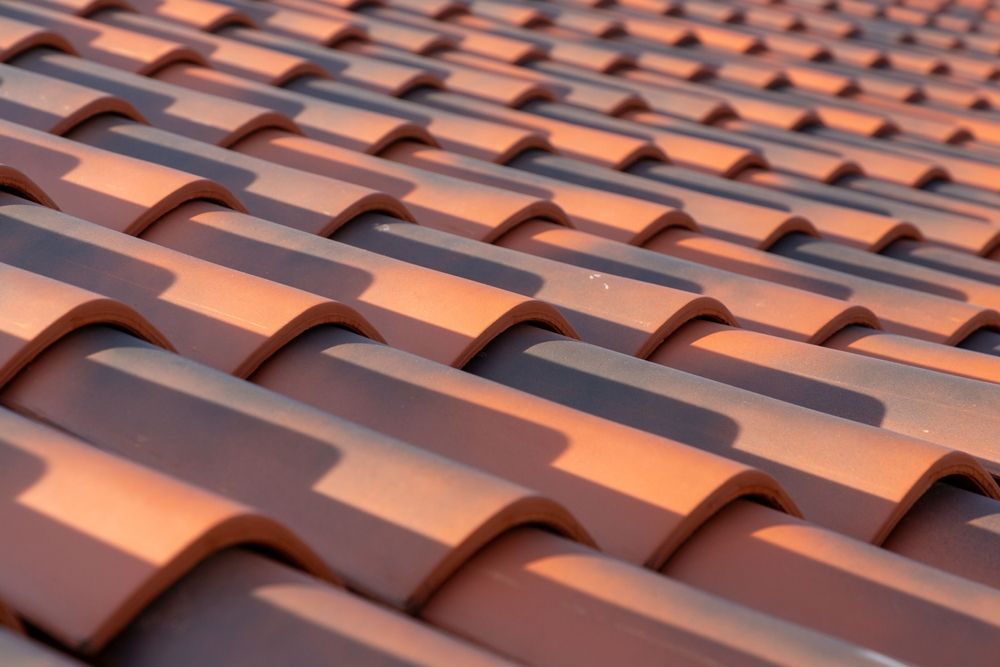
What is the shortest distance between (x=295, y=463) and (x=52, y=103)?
143 centimetres

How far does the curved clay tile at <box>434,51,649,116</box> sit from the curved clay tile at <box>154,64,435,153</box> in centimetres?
73

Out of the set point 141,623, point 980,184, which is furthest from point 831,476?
point 980,184

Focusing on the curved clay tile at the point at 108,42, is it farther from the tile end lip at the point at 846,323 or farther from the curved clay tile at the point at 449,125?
the tile end lip at the point at 846,323

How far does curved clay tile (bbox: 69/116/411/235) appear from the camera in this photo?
2.42 m

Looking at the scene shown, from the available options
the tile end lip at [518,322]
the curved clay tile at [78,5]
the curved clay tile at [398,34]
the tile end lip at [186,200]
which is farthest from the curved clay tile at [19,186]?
the curved clay tile at [398,34]

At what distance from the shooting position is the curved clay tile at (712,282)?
7.83 ft

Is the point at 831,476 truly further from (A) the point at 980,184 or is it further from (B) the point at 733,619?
(A) the point at 980,184

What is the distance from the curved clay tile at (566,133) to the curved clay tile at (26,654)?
7.30 feet

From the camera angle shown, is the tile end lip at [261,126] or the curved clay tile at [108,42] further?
the curved clay tile at [108,42]

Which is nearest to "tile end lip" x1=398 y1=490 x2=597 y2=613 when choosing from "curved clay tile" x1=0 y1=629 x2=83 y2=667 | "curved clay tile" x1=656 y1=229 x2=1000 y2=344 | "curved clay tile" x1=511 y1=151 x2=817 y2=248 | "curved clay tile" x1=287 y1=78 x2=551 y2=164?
"curved clay tile" x1=0 y1=629 x2=83 y2=667

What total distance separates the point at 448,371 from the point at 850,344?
843mm

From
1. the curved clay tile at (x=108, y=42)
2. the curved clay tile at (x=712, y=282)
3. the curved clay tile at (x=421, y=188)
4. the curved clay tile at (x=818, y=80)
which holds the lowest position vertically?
the curved clay tile at (x=818, y=80)

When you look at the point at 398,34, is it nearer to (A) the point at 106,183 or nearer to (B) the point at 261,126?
(B) the point at 261,126

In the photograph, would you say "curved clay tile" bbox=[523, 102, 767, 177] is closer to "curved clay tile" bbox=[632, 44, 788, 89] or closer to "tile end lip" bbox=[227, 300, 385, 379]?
"curved clay tile" bbox=[632, 44, 788, 89]
